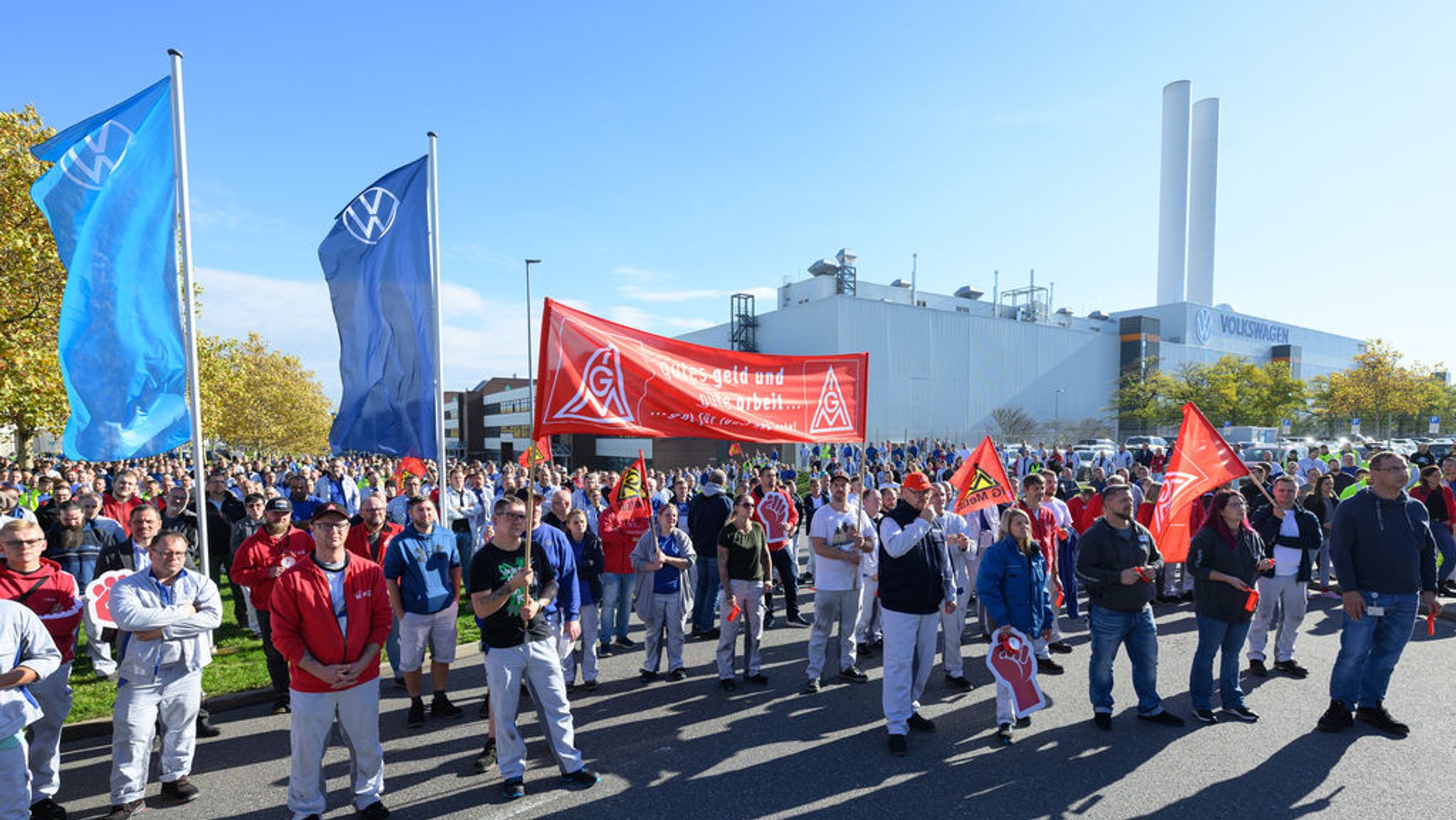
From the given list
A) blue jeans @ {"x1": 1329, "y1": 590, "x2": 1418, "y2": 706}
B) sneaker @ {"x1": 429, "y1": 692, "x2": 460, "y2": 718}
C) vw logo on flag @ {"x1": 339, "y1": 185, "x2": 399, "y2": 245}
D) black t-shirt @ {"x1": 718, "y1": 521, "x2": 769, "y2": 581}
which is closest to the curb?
sneaker @ {"x1": 429, "y1": 692, "x2": 460, "y2": 718}

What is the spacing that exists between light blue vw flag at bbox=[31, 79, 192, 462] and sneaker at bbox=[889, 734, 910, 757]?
6.83 m

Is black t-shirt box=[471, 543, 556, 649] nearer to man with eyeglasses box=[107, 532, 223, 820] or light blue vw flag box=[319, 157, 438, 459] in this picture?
man with eyeglasses box=[107, 532, 223, 820]

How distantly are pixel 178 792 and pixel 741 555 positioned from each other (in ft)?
15.1

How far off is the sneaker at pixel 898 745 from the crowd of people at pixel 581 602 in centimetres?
2

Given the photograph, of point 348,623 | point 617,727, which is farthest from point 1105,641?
point 348,623

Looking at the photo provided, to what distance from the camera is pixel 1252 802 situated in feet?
14.9

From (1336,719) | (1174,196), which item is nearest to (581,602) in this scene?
(1336,719)

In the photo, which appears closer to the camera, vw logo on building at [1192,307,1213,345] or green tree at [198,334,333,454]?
green tree at [198,334,333,454]

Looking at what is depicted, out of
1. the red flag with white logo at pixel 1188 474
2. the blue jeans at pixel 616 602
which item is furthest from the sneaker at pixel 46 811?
the red flag with white logo at pixel 1188 474

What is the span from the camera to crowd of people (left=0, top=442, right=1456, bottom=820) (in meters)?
4.42

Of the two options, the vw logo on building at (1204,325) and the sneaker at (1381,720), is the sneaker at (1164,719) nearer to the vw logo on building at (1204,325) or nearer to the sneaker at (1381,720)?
the sneaker at (1381,720)

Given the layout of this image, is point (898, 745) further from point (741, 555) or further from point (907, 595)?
point (741, 555)

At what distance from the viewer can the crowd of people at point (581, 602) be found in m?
4.42

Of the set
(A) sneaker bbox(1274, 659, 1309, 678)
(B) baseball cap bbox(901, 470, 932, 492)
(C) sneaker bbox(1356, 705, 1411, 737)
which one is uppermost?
(B) baseball cap bbox(901, 470, 932, 492)
